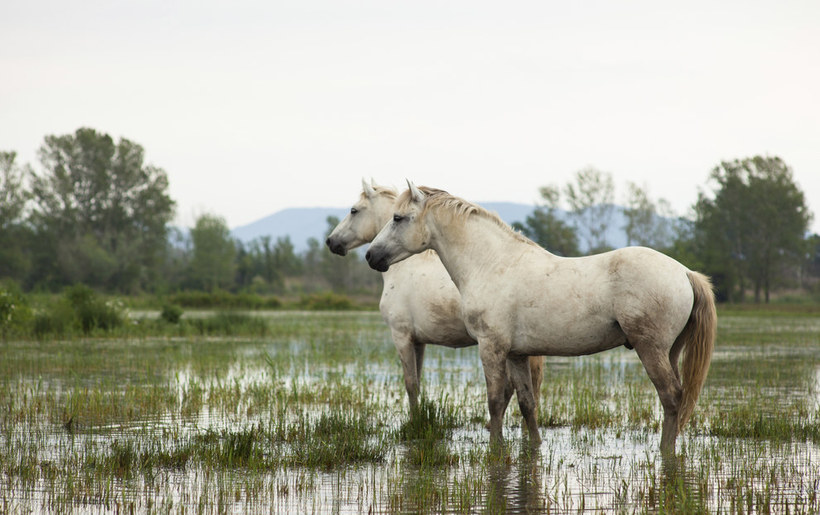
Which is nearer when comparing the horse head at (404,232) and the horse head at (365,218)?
the horse head at (404,232)

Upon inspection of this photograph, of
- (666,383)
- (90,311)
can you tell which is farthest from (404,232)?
(90,311)

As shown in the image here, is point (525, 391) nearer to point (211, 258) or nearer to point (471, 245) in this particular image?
point (471, 245)

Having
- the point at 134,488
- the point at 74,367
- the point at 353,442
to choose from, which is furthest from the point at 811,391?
the point at 74,367

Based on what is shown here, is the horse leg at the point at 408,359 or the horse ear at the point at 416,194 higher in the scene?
the horse ear at the point at 416,194

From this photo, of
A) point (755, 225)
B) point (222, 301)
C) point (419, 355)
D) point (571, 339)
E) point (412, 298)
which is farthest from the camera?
point (755, 225)

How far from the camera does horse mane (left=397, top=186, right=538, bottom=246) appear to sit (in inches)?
265

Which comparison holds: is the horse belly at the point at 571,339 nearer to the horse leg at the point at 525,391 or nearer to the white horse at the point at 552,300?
the white horse at the point at 552,300

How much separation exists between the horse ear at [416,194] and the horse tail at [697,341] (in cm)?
234

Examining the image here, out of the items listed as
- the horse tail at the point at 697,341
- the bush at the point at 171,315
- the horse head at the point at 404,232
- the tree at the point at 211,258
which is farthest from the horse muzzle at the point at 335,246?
the tree at the point at 211,258

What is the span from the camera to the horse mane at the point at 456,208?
6.72m

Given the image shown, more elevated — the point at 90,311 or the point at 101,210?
the point at 101,210

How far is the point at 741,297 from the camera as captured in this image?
56.7 metres

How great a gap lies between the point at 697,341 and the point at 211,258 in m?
63.3

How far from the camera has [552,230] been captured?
6297 centimetres
